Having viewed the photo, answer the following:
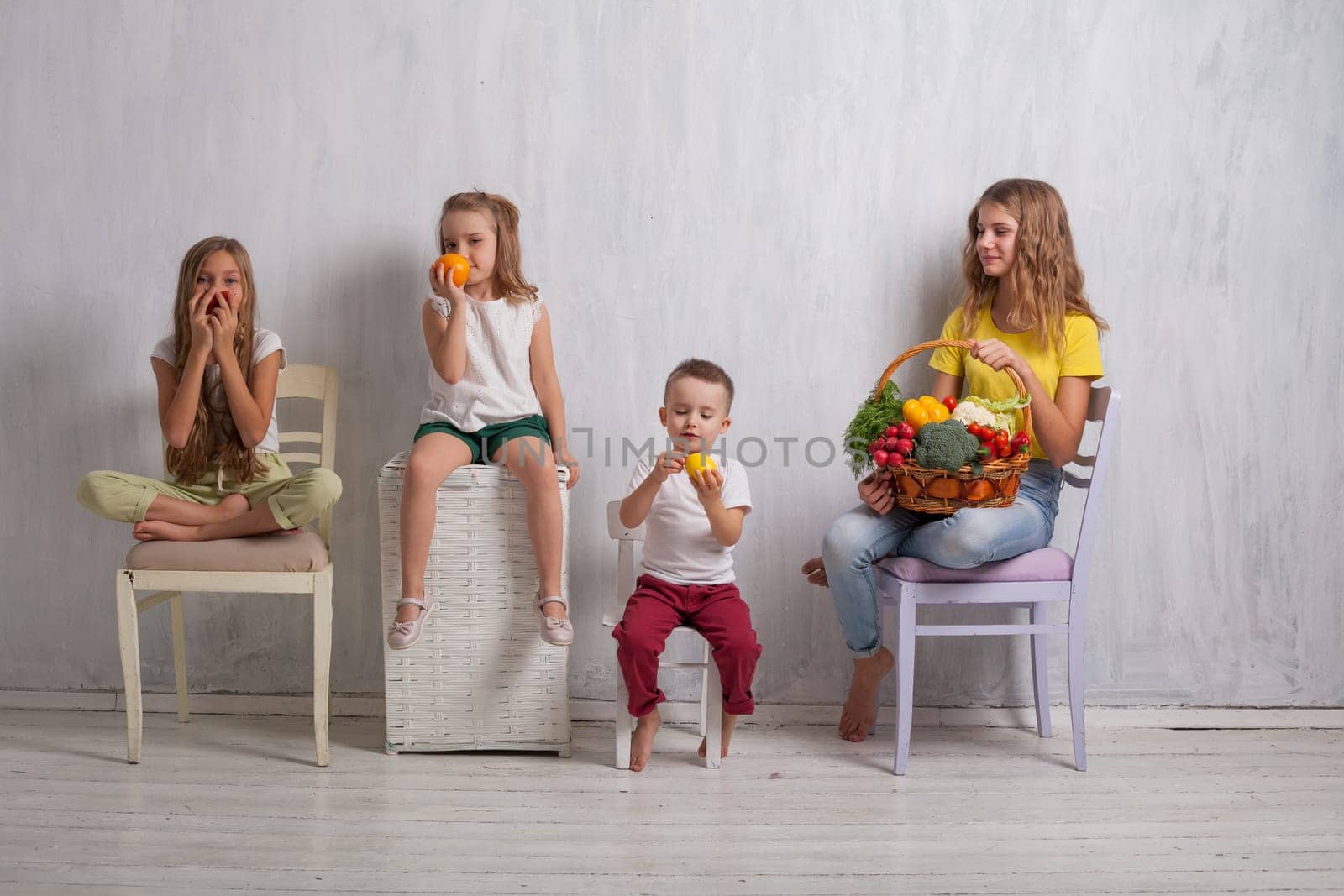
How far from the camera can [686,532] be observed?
2336mm

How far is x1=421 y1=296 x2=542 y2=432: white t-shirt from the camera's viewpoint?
2398 mm

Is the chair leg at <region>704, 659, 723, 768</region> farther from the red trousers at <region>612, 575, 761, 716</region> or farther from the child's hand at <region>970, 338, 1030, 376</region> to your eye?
the child's hand at <region>970, 338, 1030, 376</region>

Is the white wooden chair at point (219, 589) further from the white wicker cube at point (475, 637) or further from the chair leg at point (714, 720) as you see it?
the chair leg at point (714, 720)


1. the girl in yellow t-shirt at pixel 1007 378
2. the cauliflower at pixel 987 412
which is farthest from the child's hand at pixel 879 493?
the cauliflower at pixel 987 412

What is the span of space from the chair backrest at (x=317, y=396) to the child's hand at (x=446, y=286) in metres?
0.43

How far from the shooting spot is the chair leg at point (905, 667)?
→ 7.38 ft

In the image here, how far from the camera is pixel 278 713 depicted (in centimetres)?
268

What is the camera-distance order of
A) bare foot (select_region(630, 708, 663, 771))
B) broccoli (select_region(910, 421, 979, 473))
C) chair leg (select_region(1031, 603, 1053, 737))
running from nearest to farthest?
broccoli (select_region(910, 421, 979, 473)) < bare foot (select_region(630, 708, 663, 771)) < chair leg (select_region(1031, 603, 1053, 737))

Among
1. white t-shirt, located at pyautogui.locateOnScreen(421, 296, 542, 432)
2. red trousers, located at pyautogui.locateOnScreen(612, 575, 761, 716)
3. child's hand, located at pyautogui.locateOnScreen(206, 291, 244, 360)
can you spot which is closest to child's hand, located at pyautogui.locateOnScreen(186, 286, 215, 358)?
child's hand, located at pyautogui.locateOnScreen(206, 291, 244, 360)

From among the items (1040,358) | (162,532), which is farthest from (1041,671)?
(162,532)

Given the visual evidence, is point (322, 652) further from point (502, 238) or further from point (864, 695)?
point (864, 695)

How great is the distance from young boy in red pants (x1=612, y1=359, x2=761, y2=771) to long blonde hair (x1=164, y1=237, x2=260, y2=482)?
913mm

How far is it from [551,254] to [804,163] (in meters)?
0.67

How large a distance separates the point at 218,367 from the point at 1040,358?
75.0 inches
